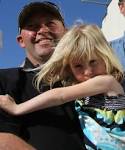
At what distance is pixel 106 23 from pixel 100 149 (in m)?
6.32

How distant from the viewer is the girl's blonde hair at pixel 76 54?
2.20 metres

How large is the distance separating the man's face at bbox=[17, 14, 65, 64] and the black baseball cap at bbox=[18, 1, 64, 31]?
2cm

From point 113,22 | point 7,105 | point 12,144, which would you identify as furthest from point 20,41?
point 113,22

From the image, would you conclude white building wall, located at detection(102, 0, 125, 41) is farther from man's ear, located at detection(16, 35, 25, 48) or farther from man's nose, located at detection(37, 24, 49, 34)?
man's nose, located at detection(37, 24, 49, 34)

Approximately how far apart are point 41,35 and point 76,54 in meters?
0.46

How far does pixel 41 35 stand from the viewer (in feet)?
8.57

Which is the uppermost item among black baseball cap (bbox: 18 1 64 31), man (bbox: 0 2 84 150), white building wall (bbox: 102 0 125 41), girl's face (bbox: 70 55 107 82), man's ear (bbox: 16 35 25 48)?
black baseball cap (bbox: 18 1 64 31)

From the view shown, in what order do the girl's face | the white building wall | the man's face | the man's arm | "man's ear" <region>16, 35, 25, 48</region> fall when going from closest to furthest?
the man's arm → the girl's face → the man's face → "man's ear" <region>16, 35, 25, 48</region> → the white building wall

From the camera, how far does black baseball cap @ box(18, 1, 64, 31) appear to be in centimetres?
264

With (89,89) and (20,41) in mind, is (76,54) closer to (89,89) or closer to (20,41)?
(89,89)

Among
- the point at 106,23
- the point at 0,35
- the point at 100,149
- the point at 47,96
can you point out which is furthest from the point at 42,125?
the point at 106,23

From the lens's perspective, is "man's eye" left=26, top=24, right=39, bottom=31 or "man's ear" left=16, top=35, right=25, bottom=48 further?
"man's ear" left=16, top=35, right=25, bottom=48

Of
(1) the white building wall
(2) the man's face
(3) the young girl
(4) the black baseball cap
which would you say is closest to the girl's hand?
(3) the young girl

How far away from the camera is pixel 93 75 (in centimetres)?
215
